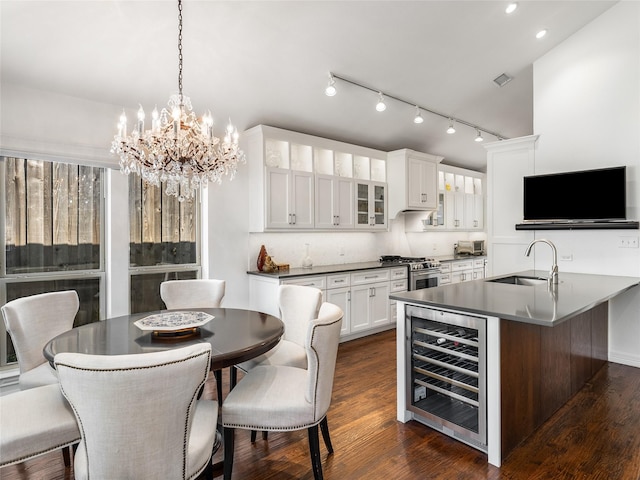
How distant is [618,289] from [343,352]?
2.66 m

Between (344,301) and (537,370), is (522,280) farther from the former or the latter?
(344,301)

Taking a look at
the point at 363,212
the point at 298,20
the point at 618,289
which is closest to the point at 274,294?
the point at 363,212

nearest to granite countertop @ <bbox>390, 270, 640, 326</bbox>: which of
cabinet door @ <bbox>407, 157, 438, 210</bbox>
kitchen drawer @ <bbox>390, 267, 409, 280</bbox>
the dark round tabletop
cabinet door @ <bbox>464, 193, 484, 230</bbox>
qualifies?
the dark round tabletop

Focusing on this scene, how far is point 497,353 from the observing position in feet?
7.04

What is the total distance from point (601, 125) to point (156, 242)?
4.85 metres

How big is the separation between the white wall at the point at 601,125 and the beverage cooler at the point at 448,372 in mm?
2453

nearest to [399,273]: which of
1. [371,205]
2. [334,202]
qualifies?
[371,205]

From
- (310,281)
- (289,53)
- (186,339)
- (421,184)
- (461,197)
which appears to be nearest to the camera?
(186,339)

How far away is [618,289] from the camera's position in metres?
2.96

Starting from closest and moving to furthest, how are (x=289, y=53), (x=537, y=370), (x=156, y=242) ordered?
1. (x=537, y=370)
2. (x=289, y=53)
3. (x=156, y=242)

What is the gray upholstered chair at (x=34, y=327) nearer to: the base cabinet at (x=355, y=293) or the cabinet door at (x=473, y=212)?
the base cabinet at (x=355, y=293)

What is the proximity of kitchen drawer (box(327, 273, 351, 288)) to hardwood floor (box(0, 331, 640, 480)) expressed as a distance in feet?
5.16

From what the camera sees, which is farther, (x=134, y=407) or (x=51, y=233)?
(x=51, y=233)

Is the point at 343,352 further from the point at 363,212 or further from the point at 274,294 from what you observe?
the point at 363,212
